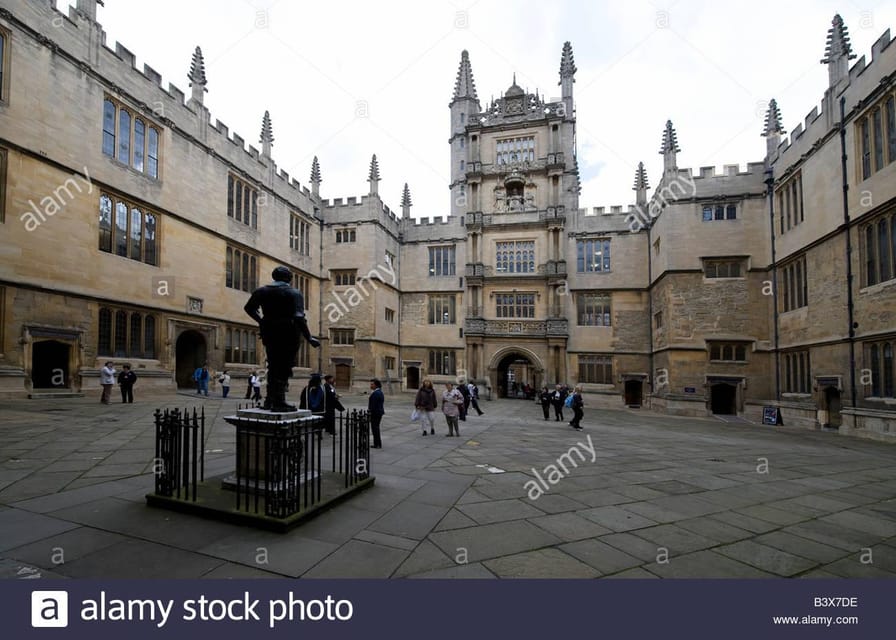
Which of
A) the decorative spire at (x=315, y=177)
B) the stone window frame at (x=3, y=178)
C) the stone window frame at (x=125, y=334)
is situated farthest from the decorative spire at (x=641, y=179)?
the stone window frame at (x=3, y=178)

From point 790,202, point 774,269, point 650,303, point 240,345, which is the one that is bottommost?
point 240,345

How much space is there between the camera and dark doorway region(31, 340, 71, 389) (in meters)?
14.2

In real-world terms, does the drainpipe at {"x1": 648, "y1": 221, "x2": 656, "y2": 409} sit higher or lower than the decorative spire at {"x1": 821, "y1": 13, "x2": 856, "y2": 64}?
lower

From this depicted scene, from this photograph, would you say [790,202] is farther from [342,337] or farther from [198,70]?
[198,70]

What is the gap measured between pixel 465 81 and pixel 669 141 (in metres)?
16.9

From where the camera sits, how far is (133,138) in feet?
55.0

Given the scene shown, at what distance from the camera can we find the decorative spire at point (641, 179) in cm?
2794

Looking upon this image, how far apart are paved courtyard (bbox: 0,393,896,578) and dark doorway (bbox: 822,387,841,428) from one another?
8212 millimetres

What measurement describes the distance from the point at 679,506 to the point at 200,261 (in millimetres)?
20294

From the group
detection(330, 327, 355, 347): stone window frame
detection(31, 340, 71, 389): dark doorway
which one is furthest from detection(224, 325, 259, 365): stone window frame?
detection(31, 340, 71, 389): dark doorway

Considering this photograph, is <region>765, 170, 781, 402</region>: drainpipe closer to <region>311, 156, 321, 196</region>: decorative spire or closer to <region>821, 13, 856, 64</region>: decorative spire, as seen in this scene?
<region>821, 13, 856, 64</region>: decorative spire

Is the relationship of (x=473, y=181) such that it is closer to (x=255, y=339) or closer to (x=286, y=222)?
(x=286, y=222)

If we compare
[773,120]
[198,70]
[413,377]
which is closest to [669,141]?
[773,120]

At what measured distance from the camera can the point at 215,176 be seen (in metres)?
20.6
